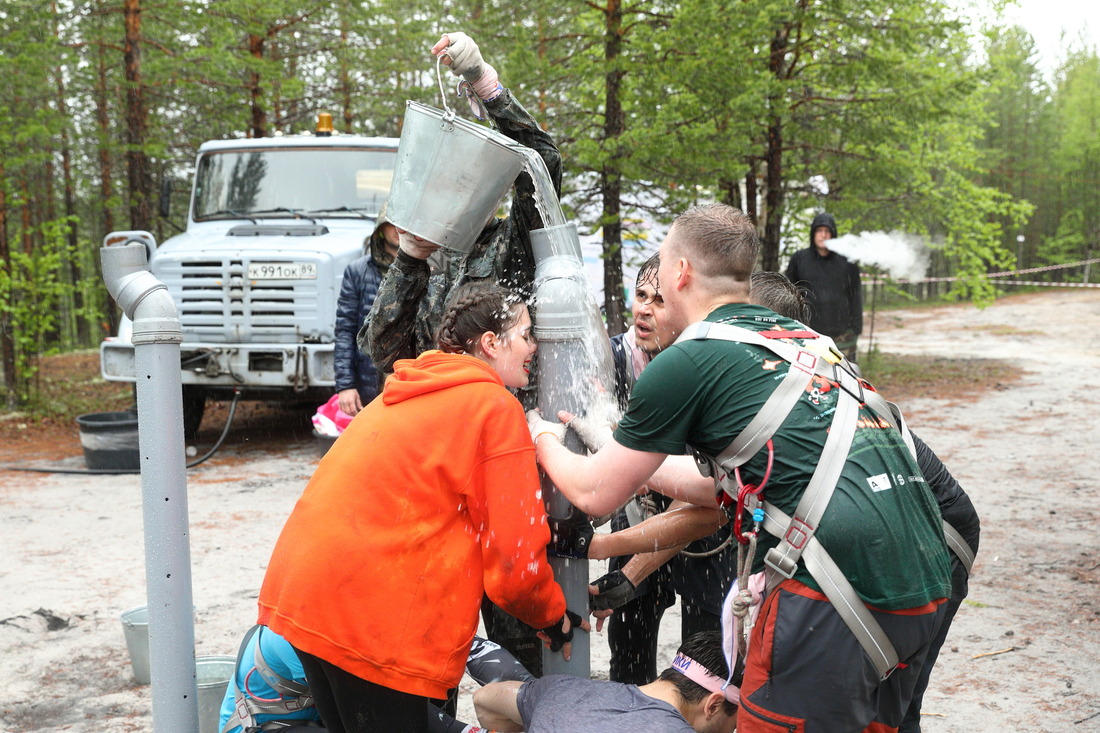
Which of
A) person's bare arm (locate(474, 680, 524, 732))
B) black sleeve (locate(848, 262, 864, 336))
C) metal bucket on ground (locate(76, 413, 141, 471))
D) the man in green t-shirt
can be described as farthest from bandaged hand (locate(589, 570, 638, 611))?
black sleeve (locate(848, 262, 864, 336))

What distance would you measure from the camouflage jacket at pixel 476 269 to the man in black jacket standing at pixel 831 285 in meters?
6.87

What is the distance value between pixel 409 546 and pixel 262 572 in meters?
3.54

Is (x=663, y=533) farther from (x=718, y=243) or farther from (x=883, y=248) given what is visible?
(x=883, y=248)

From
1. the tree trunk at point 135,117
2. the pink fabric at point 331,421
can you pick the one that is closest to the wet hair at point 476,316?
the pink fabric at point 331,421

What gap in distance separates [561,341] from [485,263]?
575 millimetres

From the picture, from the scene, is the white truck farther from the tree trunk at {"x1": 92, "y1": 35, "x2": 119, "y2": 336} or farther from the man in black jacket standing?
the man in black jacket standing

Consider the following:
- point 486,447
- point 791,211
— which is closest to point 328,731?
point 486,447

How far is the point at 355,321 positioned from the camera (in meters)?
5.50

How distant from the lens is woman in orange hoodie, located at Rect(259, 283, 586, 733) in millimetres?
2158

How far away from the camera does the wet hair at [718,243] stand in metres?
2.20

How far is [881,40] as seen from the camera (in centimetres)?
1066

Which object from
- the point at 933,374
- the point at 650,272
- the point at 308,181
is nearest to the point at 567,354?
the point at 650,272

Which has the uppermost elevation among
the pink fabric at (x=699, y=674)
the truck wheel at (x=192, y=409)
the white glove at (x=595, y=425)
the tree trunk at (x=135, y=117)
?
the tree trunk at (x=135, y=117)

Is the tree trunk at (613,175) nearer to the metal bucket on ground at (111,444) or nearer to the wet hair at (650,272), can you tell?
the metal bucket on ground at (111,444)
